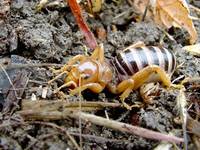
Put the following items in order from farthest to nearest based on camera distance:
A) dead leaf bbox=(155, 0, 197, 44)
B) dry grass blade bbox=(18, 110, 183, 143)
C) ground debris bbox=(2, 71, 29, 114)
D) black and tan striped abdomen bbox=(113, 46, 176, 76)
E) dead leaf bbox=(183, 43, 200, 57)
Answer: dead leaf bbox=(155, 0, 197, 44), dead leaf bbox=(183, 43, 200, 57), black and tan striped abdomen bbox=(113, 46, 176, 76), ground debris bbox=(2, 71, 29, 114), dry grass blade bbox=(18, 110, 183, 143)

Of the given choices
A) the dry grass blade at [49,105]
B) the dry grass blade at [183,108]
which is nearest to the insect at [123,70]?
the dry grass blade at [183,108]

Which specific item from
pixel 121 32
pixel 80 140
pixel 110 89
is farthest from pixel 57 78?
pixel 121 32

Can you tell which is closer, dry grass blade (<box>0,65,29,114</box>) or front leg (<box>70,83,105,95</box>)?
dry grass blade (<box>0,65,29,114</box>)

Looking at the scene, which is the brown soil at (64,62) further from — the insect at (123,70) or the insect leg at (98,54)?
the insect leg at (98,54)

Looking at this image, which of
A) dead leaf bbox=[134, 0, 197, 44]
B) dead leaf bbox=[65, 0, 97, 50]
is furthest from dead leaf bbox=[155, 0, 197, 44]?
dead leaf bbox=[65, 0, 97, 50]

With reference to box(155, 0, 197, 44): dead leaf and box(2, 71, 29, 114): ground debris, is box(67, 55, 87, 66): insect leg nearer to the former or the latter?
box(2, 71, 29, 114): ground debris

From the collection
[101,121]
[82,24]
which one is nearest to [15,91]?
[101,121]
